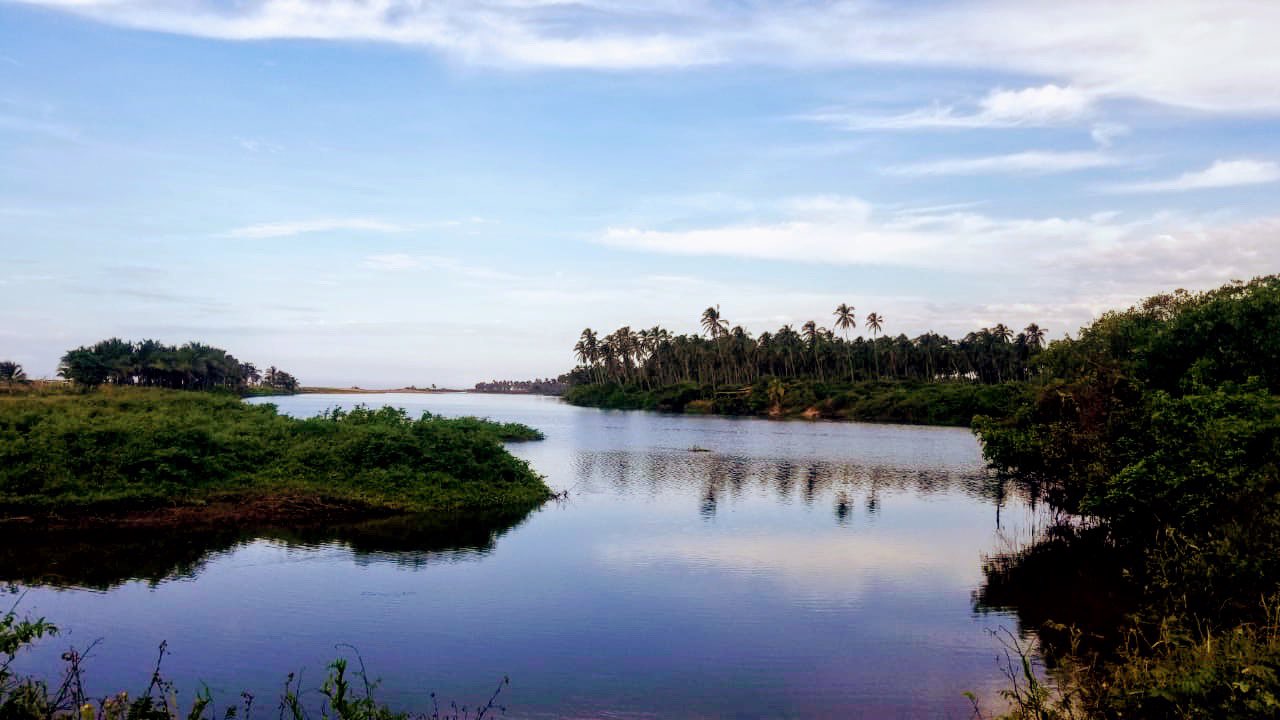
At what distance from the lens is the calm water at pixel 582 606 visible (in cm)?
1767

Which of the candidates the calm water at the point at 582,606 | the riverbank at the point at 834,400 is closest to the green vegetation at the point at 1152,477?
the calm water at the point at 582,606

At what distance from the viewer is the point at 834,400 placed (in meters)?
129

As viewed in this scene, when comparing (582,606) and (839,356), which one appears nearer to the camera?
(582,606)

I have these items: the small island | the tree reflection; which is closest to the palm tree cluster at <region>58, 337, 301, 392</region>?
the small island

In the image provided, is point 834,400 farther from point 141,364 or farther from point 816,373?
point 141,364

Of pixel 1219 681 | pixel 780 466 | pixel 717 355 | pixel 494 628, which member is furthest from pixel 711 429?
pixel 1219 681

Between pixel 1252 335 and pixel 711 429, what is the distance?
240ft

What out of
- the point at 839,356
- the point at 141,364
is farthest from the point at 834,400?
the point at 141,364

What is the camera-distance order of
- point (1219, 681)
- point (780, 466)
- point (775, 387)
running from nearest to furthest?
1. point (1219, 681)
2. point (780, 466)
3. point (775, 387)

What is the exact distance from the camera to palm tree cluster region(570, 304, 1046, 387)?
153125 millimetres

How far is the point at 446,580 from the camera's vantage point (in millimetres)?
26125

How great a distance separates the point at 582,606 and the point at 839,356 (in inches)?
5403

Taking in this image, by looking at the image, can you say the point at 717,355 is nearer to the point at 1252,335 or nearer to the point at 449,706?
the point at 1252,335

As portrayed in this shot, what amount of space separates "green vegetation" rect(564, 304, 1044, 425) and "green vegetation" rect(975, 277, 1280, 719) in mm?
83979
